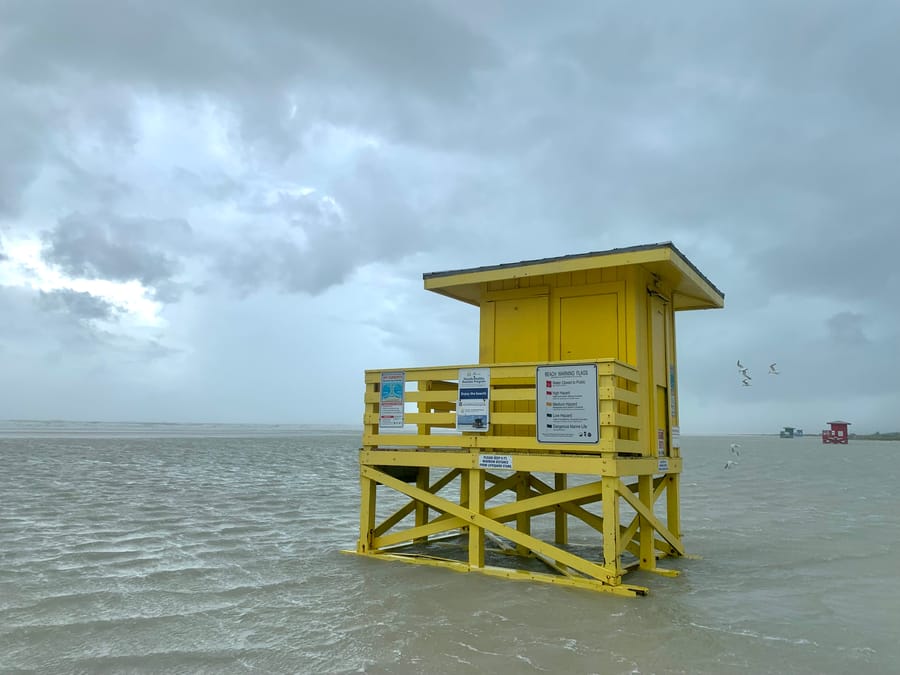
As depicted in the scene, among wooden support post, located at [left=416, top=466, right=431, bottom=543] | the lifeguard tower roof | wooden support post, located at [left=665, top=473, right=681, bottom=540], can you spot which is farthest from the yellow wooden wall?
wooden support post, located at [left=416, top=466, right=431, bottom=543]

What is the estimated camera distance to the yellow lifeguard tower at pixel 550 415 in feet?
24.7

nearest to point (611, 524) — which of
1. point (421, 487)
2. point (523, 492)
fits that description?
point (523, 492)

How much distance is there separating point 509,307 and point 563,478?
107 inches

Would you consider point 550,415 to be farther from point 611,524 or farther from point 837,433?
point 837,433

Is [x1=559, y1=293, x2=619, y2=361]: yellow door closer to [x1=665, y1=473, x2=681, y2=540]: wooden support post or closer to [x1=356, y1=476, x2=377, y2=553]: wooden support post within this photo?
[x1=665, y1=473, x2=681, y2=540]: wooden support post

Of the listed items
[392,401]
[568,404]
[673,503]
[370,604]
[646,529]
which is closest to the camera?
[370,604]

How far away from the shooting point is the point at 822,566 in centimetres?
925

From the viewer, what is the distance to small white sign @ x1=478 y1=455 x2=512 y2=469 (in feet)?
26.0

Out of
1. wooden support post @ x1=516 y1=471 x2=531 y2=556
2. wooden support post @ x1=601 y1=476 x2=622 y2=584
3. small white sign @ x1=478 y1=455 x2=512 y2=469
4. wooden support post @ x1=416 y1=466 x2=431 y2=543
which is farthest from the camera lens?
wooden support post @ x1=416 y1=466 x2=431 y2=543

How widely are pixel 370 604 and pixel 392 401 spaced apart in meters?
2.95

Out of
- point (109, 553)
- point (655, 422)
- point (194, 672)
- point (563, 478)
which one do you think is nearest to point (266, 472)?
point (109, 553)

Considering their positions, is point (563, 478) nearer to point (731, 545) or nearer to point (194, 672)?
point (731, 545)

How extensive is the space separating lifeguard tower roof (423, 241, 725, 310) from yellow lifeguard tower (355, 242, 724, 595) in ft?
0.06

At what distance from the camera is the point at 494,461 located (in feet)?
26.3
